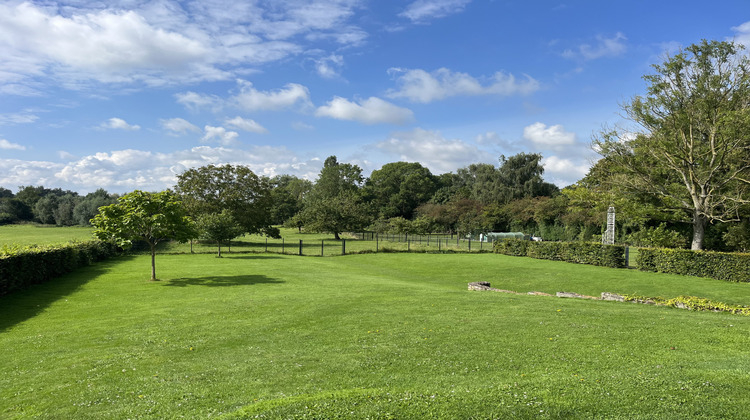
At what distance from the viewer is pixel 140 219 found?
1942 centimetres

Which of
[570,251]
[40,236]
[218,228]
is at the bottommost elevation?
[40,236]

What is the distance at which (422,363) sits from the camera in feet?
23.1

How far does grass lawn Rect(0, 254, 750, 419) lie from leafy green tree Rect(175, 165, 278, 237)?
3254 cm

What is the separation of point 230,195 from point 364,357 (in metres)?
44.6

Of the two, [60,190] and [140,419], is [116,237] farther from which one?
[60,190]

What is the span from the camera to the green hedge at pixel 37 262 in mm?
15367

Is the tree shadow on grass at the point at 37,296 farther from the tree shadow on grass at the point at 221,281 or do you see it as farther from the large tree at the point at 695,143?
the large tree at the point at 695,143

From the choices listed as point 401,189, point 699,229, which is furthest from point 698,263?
point 401,189

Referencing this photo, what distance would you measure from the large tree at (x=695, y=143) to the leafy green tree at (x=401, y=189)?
54204mm

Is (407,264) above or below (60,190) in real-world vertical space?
below

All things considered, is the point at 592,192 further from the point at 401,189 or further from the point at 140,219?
the point at 401,189

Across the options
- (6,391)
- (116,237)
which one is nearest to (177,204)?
(116,237)

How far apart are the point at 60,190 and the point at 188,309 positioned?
117m

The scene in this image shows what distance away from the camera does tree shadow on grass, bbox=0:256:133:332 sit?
→ 493 inches
